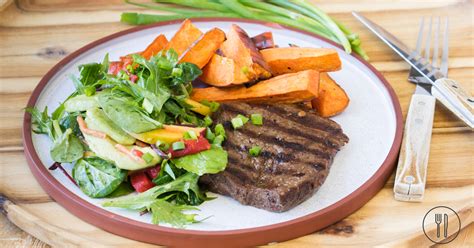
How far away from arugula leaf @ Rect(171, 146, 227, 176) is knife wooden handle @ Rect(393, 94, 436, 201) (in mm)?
911

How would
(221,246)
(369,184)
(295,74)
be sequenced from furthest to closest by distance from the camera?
(295,74), (369,184), (221,246)

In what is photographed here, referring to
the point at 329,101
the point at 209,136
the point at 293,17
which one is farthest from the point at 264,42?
the point at 209,136

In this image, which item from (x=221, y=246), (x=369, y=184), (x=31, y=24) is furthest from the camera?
(x=31, y=24)

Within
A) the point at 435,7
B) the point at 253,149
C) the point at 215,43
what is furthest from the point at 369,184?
the point at 435,7

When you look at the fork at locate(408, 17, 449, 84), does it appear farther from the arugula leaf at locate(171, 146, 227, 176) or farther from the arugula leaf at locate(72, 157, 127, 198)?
the arugula leaf at locate(72, 157, 127, 198)

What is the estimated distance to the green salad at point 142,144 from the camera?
382cm

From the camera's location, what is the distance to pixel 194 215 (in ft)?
12.3

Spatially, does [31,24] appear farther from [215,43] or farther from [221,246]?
[221,246]

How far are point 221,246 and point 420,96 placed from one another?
1.66 m

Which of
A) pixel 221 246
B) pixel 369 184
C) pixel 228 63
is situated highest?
pixel 228 63

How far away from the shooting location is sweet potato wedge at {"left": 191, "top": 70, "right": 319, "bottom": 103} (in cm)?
433

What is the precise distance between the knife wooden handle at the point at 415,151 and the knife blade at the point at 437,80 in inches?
3.9

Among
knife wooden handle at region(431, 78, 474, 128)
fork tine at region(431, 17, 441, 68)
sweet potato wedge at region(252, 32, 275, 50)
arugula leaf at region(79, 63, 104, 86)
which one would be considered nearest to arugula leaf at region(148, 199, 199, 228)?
arugula leaf at region(79, 63, 104, 86)

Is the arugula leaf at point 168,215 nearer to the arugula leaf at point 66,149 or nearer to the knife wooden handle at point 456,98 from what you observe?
the arugula leaf at point 66,149
